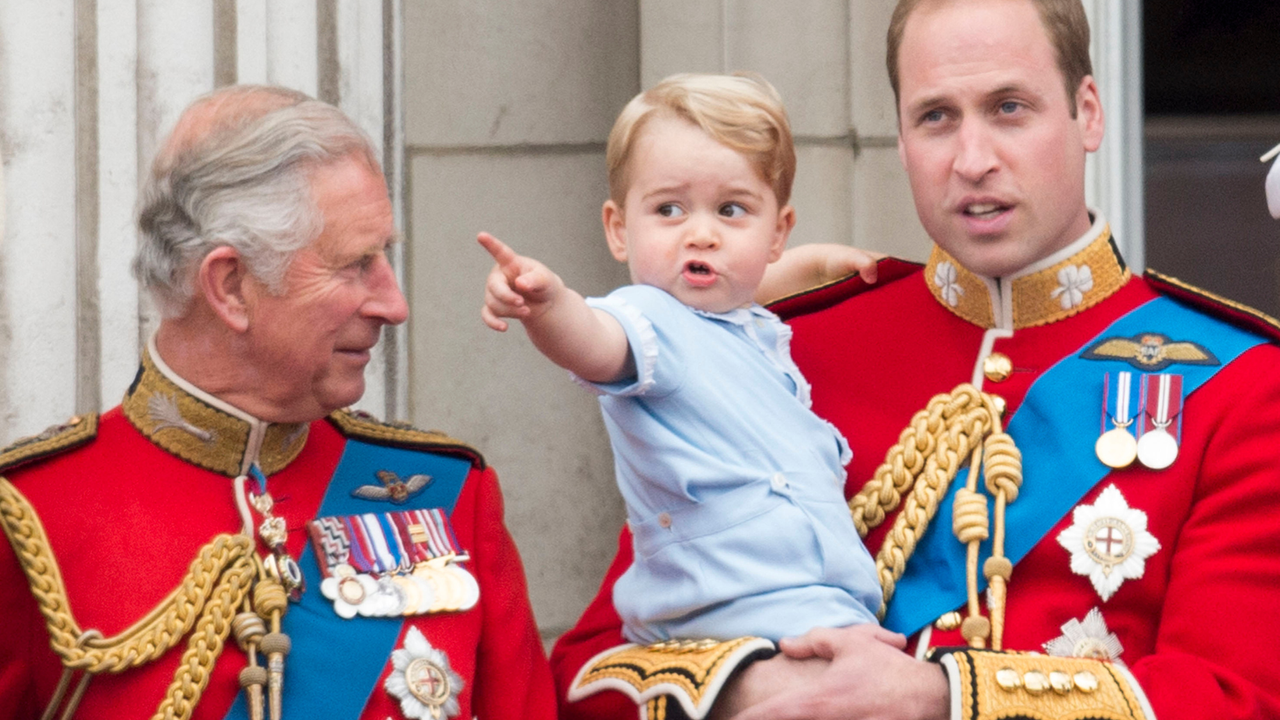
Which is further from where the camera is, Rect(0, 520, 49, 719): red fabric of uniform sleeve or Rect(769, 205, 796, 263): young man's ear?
Rect(769, 205, 796, 263): young man's ear

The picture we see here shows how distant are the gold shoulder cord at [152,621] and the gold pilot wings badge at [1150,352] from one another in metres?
1.17

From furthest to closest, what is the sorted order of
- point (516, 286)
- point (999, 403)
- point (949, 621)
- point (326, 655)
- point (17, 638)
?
point (999, 403)
point (949, 621)
point (326, 655)
point (17, 638)
point (516, 286)

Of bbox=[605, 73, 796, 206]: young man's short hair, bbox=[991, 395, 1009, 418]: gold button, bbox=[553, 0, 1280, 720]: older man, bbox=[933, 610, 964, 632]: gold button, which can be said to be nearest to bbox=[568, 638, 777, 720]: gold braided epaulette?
bbox=[553, 0, 1280, 720]: older man

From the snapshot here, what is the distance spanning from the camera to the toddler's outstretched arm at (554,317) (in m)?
2.00

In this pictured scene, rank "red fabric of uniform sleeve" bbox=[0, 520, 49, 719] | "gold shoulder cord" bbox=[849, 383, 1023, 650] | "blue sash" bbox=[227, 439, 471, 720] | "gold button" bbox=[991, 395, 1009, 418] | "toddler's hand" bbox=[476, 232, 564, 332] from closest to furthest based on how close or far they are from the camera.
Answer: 1. "toddler's hand" bbox=[476, 232, 564, 332]
2. "red fabric of uniform sleeve" bbox=[0, 520, 49, 719]
3. "blue sash" bbox=[227, 439, 471, 720]
4. "gold shoulder cord" bbox=[849, 383, 1023, 650]
5. "gold button" bbox=[991, 395, 1009, 418]

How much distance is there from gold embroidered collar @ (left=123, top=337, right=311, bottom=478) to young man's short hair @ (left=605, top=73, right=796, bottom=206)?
0.60 metres

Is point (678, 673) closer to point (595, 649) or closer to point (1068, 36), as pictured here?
point (595, 649)

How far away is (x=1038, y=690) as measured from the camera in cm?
215

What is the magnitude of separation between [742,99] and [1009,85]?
1.22ft

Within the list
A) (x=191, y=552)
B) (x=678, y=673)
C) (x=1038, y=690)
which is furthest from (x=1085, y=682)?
(x=191, y=552)

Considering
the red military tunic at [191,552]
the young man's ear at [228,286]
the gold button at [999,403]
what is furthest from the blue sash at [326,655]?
the gold button at [999,403]

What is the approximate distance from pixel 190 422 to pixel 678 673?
0.68 metres

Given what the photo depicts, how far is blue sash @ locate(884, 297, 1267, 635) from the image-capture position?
2.37 meters

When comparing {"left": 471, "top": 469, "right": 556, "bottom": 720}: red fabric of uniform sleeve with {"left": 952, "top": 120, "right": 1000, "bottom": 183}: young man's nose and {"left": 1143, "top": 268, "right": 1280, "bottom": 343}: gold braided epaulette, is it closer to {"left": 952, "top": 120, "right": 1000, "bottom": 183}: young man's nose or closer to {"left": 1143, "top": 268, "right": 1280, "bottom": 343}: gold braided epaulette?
{"left": 952, "top": 120, "right": 1000, "bottom": 183}: young man's nose
